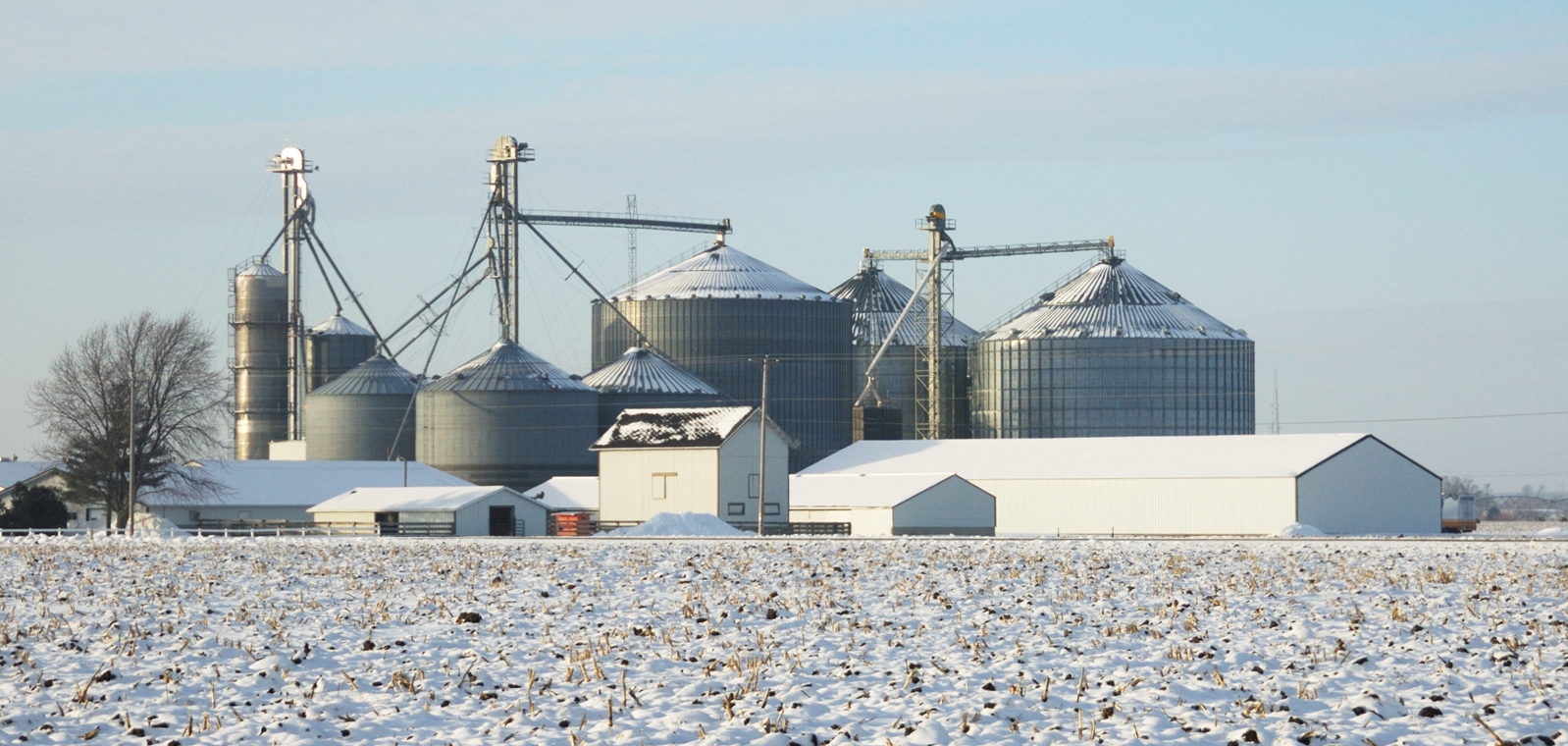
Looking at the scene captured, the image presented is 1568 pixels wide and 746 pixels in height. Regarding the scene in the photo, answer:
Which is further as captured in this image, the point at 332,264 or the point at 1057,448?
the point at 332,264

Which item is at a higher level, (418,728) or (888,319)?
(888,319)

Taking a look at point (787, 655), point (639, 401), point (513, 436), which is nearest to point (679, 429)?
point (513, 436)

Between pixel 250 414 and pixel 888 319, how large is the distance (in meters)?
44.8

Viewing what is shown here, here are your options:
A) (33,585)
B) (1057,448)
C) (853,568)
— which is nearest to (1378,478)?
(1057,448)

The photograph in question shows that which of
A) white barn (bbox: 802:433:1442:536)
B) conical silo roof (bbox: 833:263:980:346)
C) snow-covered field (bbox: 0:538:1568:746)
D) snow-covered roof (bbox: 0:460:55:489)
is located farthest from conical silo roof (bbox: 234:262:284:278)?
snow-covered field (bbox: 0:538:1568:746)

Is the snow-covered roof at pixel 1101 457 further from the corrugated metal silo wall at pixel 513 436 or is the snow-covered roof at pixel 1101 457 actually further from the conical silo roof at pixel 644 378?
the conical silo roof at pixel 644 378

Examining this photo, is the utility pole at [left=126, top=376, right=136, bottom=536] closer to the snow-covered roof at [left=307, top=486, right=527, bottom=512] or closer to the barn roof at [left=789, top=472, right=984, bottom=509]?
the snow-covered roof at [left=307, top=486, right=527, bottom=512]

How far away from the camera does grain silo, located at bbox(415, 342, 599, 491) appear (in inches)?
3839

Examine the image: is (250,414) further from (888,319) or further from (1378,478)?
(1378,478)

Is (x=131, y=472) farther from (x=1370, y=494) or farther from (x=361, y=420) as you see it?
(x=1370, y=494)

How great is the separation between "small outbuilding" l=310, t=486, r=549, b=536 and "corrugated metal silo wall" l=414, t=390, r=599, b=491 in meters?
20.6

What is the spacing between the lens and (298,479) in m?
86.4

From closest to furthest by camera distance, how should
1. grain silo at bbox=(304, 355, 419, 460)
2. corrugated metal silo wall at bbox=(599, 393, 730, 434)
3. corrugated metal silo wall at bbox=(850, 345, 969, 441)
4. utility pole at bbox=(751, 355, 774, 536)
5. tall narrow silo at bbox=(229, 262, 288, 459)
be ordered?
1. utility pole at bbox=(751, 355, 774, 536)
2. corrugated metal silo wall at bbox=(599, 393, 730, 434)
3. grain silo at bbox=(304, 355, 419, 460)
4. corrugated metal silo wall at bbox=(850, 345, 969, 441)
5. tall narrow silo at bbox=(229, 262, 288, 459)

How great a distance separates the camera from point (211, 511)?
81.9 metres
